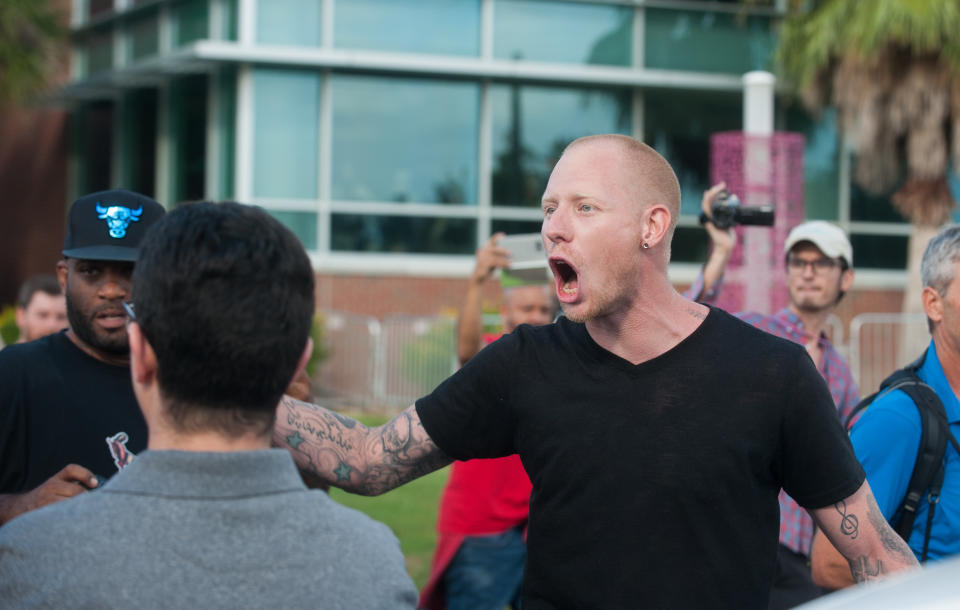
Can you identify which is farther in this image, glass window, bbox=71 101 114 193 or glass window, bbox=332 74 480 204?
glass window, bbox=71 101 114 193

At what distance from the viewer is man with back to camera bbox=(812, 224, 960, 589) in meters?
3.20

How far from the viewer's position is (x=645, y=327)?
2867mm

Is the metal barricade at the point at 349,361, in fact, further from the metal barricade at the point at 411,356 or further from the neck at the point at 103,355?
the neck at the point at 103,355

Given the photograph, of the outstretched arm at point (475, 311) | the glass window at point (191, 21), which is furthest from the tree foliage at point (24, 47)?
the outstretched arm at point (475, 311)

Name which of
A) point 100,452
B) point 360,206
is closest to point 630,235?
point 100,452

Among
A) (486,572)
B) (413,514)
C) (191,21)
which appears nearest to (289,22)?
(191,21)

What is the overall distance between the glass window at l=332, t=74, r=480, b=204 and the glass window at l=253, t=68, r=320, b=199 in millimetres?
317

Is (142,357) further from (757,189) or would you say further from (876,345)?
(876,345)

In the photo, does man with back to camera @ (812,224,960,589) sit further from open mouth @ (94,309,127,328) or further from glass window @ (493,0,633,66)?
glass window @ (493,0,633,66)

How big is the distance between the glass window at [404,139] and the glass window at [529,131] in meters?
0.36

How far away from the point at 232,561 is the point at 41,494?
1.11 meters

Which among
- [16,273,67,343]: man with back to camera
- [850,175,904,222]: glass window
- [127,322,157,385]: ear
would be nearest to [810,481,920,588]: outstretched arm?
[127,322,157,385]: ear

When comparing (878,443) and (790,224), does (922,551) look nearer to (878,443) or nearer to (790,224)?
(878,443)

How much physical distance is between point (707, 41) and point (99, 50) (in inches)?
375
